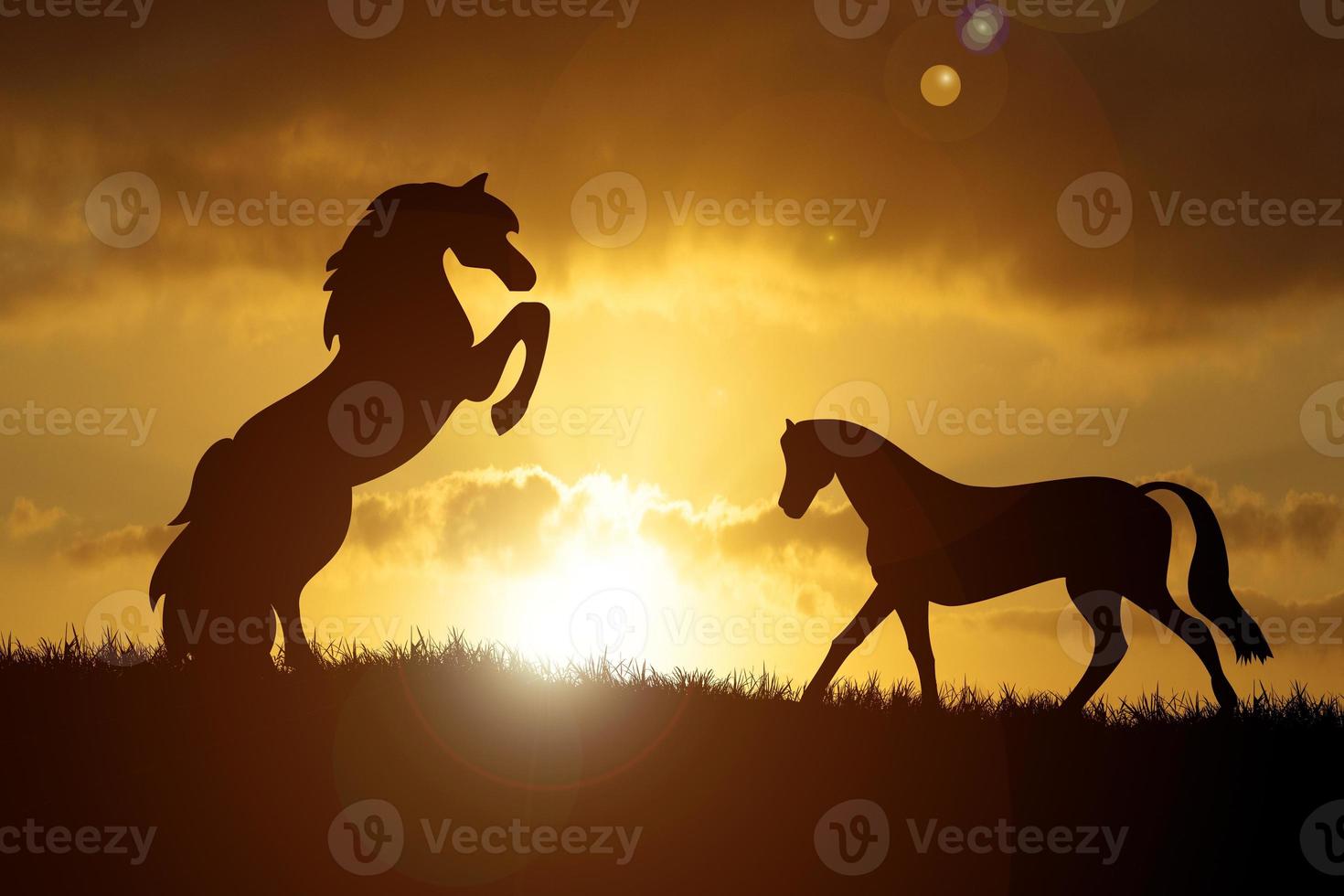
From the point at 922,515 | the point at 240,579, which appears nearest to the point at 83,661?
the point at 240,579

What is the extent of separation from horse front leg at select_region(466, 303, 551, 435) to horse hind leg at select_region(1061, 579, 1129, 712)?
406 centimetres

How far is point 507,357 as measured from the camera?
8.21m

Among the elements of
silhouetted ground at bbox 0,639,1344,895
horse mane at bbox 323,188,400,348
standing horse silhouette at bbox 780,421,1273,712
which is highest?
horse mane at bbox 323,188,400,348

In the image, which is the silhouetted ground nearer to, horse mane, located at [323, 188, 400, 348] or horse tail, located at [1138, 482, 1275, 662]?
horse tail, located at [1138, 482, 1275, 662]

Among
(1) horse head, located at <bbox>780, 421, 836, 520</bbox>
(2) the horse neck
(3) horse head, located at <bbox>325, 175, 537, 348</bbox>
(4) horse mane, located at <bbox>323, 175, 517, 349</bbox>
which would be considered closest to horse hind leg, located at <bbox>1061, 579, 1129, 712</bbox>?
(2) the horse neck

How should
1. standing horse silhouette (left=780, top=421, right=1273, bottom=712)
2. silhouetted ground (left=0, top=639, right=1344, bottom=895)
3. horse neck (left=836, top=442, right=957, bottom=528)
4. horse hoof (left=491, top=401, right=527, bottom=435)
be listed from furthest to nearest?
horse neck (left=836, top=442, right=957, bottom=528), standing horse silhouette (left=780, top=421, right=1273, bottom=712), horse hoof (left=491, top=401, right=527, bottom=435), silhouetted ground (left=0, top=639, right=1344, bottom=895)

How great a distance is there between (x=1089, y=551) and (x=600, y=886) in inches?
181

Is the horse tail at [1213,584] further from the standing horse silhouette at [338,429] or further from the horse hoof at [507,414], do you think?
the standing horse silhouette at [338,429]

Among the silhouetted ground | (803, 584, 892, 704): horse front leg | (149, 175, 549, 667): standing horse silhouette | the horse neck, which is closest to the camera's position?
the silhouetted ground

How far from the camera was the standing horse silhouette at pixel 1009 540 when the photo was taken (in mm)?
8289

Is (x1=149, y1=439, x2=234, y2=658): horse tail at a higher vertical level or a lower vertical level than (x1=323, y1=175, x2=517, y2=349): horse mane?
lower

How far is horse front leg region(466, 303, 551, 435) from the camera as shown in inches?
319

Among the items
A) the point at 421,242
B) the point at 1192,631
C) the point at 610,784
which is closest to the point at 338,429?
the point at 421,242

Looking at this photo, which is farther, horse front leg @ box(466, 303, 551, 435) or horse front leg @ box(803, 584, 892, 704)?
horse front leg @ box(466, 303, 551, 435)
